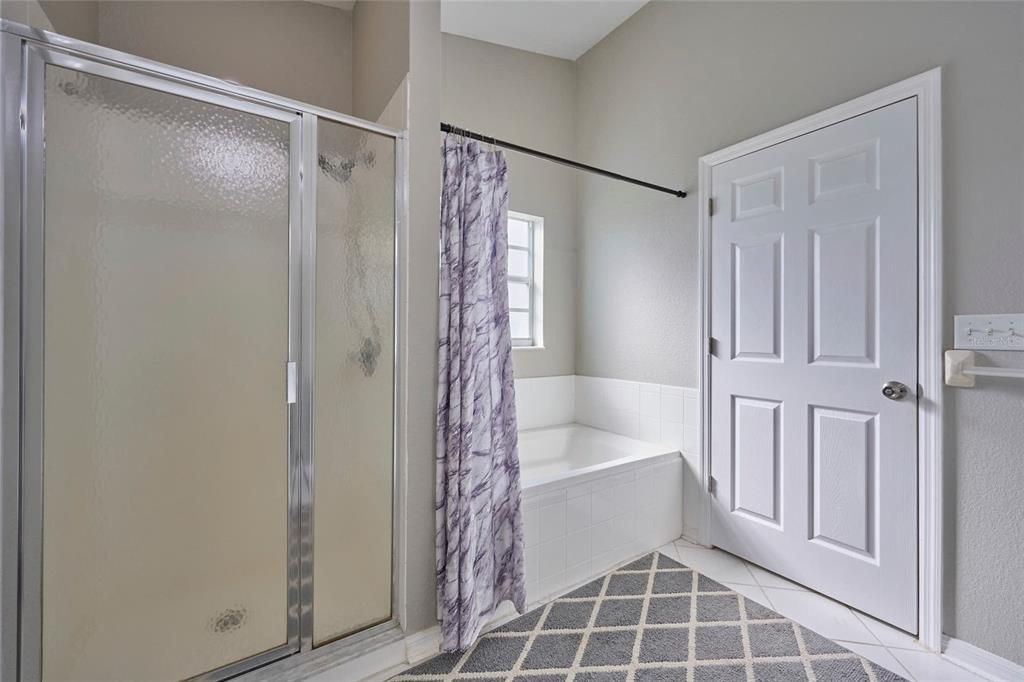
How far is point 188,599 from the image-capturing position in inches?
54.1

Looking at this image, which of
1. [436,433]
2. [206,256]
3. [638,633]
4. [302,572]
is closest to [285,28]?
[206,256]

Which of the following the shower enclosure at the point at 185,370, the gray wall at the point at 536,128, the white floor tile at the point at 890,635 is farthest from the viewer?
the gray wall at the point at 536,128

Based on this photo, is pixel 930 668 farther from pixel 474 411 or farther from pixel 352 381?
pixel 352 381

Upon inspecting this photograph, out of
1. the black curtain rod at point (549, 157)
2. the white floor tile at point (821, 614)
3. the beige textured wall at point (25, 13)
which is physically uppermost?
the beige textured wall at point (25, 13)

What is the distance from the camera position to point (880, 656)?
65.7 inches

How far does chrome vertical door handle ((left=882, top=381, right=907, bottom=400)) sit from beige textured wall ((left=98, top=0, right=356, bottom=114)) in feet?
8.85

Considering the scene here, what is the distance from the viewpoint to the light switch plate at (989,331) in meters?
1.50

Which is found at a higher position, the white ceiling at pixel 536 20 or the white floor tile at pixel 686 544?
the white ceiling at pixel 536 20

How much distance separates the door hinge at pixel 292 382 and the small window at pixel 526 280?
1901 millimetres

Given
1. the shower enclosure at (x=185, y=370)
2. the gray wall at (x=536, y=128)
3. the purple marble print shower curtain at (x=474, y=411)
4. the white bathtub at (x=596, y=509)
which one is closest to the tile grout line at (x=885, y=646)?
the white bathtub at (x=596, y=509)

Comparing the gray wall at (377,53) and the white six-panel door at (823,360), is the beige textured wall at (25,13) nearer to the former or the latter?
the gray wall at (377,53)

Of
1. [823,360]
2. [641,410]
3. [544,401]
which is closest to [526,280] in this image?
[544,401]

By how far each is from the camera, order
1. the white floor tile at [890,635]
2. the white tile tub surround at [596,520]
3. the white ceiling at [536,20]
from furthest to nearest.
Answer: the white ceiling at [536,20], the white tile tub surround at [596,520], the white floor tile at [890,635]

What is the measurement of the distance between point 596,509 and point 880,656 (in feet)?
3.65
